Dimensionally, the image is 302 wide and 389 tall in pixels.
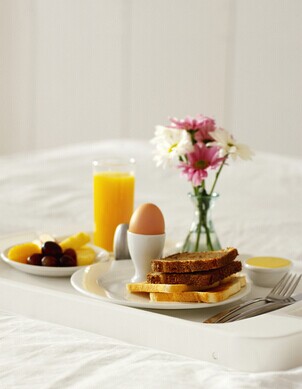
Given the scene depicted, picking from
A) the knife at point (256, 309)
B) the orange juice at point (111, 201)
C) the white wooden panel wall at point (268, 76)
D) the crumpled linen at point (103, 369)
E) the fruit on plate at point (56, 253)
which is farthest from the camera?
the white wooden panel wall at point (268, 76)

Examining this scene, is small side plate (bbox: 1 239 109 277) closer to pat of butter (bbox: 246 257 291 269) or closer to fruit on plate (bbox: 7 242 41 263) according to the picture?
fruit on plate (bbox: 7 242 41 263)

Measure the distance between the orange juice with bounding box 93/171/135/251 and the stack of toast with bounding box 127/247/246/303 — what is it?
1.31ft

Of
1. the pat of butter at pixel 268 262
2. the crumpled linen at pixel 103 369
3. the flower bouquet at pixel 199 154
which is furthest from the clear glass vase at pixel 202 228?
the crumpled linen at pixel 103 369

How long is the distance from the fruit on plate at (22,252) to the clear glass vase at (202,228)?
0.30 metres

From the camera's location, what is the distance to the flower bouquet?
143cm

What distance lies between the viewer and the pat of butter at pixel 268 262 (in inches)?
53.9

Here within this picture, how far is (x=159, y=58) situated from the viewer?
3727 millimetres

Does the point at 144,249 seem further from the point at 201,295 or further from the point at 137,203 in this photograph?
the point at 137,203

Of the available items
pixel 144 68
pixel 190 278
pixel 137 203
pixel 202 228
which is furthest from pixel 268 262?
pixel 144 68

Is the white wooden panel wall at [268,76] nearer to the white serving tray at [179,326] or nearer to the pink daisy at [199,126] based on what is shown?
the pink daisy at [199,126]

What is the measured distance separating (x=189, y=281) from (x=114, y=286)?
18 cm

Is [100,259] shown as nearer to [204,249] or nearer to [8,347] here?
[204,249]

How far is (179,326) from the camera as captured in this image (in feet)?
3.45

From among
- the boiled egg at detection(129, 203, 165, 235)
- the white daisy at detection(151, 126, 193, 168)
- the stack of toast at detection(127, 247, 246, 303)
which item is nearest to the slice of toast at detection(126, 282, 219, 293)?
the stack of toast at detection(127, 247, 246, 303)
